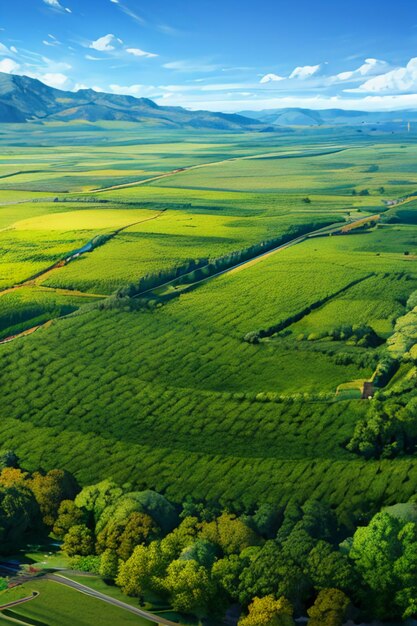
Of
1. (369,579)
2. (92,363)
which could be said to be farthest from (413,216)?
(369,579)

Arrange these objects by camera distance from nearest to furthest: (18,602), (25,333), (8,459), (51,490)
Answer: (18,602), (51,490), (8,459), (25,333)

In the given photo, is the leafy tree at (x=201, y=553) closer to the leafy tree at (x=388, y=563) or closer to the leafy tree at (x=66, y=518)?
the leafy tree at (x=388, y=563)

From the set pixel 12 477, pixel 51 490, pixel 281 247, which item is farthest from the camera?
pixel 281 247

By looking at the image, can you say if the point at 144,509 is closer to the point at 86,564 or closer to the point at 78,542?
the point at 78,542

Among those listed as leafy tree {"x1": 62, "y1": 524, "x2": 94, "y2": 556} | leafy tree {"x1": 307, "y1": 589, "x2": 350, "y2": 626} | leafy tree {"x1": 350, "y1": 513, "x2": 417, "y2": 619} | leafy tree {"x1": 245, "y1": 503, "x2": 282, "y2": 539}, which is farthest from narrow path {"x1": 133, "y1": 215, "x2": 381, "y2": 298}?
leafy tree {"x1": 307, "y1": 589, "x2": 350, "y2": 626}

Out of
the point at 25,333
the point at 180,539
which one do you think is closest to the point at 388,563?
the point at 180,539

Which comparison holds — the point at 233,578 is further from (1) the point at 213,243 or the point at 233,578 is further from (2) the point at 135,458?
(1) the point at 213,243
